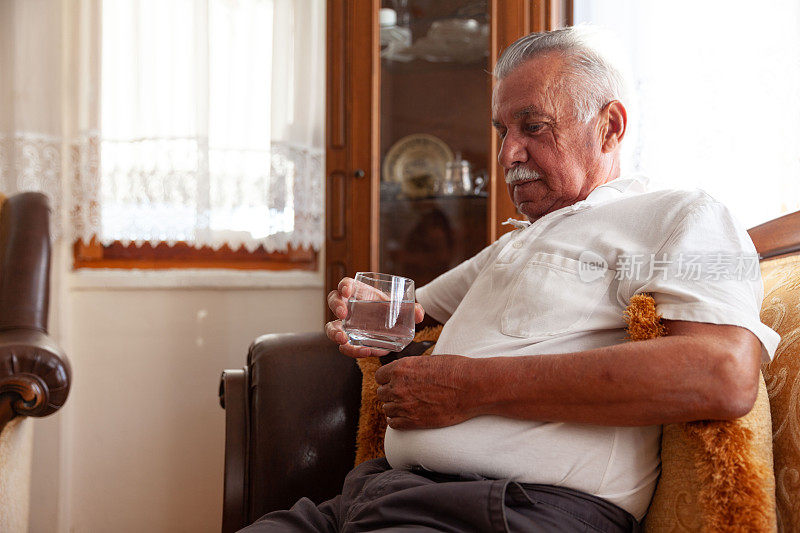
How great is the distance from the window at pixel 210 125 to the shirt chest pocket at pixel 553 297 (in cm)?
124

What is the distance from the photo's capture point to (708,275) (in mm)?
859

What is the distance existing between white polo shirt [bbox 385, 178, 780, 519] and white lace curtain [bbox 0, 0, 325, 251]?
47.5 inches

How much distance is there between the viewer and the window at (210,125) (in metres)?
2.11

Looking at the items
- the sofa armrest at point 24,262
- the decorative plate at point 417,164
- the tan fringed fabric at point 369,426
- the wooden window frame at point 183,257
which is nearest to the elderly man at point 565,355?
the tan fringed fabric at point 369,426

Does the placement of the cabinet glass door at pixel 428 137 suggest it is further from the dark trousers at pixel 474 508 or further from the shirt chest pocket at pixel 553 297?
the dark trousers at pixel 474 508

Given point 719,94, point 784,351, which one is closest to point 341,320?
point 784,351

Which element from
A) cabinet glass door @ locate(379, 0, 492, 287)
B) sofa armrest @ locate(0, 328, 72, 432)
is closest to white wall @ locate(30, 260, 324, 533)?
cabinet glass door @ locate(379, 0, 492, 287)

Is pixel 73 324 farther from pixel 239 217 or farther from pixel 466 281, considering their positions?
pixel 466 281

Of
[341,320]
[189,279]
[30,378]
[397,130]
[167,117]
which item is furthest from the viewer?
[189,279]

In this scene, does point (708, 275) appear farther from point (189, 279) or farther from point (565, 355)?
point (189, 279)

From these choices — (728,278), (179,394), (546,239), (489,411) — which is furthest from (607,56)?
(179,394)

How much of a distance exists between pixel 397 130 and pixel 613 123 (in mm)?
827

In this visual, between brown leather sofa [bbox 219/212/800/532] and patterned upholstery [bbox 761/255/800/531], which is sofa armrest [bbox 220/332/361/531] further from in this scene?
patterned upholstery [bbox 761/255/800/531]

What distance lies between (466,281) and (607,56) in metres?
0.48
